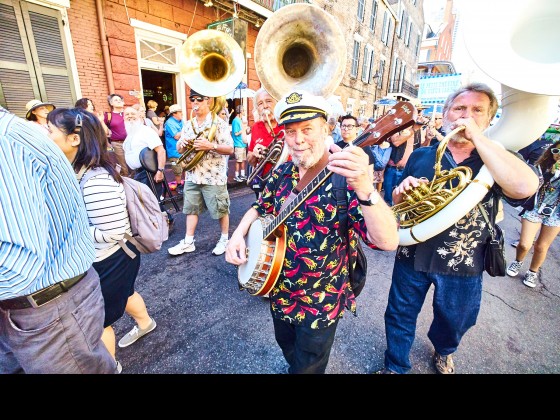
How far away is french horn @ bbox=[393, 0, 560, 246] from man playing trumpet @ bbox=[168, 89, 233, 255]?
2.75 m

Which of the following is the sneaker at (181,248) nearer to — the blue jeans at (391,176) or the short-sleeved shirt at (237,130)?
the blue jeans at (391,176)

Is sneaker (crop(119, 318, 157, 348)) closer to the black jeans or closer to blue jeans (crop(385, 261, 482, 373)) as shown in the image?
the black jeans

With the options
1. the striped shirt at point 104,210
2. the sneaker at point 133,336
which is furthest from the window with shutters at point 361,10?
the sneaker at point 133,336

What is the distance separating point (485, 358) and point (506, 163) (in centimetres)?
198

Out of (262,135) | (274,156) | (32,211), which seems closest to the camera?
(32,211)

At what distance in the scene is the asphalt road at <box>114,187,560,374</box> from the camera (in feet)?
7.66

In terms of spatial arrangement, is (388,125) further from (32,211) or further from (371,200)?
(32,211)

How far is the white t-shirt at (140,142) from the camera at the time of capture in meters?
4.01

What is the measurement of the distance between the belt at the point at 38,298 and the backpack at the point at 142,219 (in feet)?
2.36

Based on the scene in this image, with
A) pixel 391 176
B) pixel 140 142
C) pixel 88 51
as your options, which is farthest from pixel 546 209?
pixel 88 51

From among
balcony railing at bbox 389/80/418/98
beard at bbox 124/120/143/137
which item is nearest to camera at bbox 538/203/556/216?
beard at bbox 124/120/143/137

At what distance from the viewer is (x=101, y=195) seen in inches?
67.4

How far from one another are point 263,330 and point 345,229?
5.56 feet
